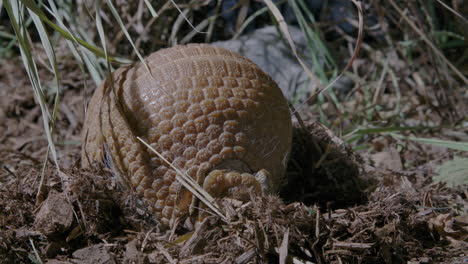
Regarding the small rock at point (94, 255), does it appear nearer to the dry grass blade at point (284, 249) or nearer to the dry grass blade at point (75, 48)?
the dry grass blade at point (284, 249)

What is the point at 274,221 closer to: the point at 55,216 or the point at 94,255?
the point at 94,255

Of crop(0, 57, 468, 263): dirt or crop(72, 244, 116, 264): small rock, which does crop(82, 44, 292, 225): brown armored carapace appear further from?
crop(72, 244, 116, 264): small rock

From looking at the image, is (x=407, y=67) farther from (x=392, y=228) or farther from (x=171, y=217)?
(x=171, y=217)

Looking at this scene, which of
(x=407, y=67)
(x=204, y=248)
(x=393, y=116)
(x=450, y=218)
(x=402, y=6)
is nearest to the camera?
(x=204, y=248)

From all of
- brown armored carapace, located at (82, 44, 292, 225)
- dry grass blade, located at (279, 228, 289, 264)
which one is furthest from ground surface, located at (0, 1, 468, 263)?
brown armored carapace, located at (82, 44, 292, 225)

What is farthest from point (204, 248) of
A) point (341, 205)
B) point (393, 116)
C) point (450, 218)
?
point (393, 116)
